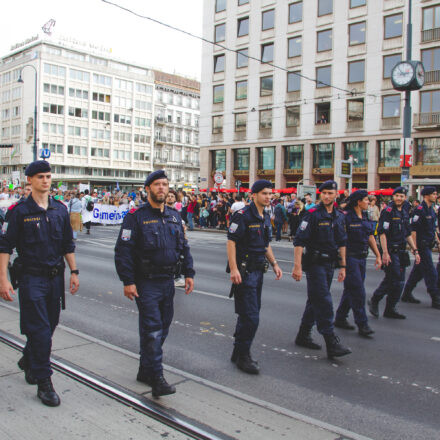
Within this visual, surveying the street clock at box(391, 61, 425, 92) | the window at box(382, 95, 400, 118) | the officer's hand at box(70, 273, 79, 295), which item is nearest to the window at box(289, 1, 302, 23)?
the window at box(382, 95, 400, 118)

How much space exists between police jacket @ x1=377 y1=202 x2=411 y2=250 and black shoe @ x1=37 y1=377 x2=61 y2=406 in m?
5.17

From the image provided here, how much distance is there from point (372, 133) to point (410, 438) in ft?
120

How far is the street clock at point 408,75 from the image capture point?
19.0m

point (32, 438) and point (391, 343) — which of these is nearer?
point (32, 438)

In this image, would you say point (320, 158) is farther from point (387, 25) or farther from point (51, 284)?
point (51, 284)

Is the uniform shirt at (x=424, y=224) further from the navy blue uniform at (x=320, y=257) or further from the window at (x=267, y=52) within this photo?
the window at (x=267, y=52)

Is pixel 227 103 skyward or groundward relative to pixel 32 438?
skyward

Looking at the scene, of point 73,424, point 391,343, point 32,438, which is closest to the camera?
point 32,438

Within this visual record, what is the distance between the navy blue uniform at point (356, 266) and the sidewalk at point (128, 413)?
101 inches

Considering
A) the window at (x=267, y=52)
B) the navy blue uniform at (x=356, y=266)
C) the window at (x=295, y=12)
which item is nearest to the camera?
the navy blue uniform at (x=356, y=266)

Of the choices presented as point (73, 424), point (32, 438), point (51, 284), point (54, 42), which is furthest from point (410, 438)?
point (54, 42)

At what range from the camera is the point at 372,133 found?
37.6 meters

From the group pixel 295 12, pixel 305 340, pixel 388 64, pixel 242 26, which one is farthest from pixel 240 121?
pixel 305 340

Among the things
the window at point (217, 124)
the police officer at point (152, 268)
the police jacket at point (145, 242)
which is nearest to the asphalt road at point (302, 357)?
the police officer at point (152, 268)
